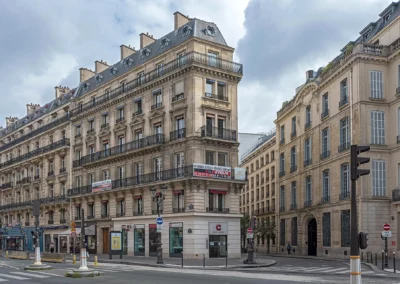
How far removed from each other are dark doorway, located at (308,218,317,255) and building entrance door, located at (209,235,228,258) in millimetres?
12301

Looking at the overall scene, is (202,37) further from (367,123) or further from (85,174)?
(85,174)

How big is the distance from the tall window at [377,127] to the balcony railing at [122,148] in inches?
605

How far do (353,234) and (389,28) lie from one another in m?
31.1

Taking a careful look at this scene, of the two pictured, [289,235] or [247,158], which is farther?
[247,158]

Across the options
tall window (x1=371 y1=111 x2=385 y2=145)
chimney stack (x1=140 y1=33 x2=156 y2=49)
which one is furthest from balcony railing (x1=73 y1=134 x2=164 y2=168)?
tall window (x1=371 y1=111 x2=385 y2=145)

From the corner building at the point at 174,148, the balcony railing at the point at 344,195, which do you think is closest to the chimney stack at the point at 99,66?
the corner building at the point at 174,148

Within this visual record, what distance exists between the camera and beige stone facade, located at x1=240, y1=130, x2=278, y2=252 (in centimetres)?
6438

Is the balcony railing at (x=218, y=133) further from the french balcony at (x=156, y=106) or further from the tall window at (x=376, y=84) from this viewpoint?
the tall window at (x=376, y=84)

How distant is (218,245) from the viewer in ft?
123

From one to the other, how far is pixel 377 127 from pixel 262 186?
33.8 meters

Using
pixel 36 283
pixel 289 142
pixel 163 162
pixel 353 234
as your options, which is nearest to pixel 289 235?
pixel 289 142

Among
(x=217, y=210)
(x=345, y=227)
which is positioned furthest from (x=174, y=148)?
(x=345, y=227)

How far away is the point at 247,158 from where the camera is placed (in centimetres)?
7719

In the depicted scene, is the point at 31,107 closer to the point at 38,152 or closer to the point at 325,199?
the point at 38,152
